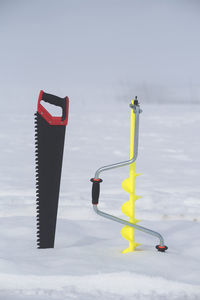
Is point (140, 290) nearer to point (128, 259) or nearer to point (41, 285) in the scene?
point (128, 259)

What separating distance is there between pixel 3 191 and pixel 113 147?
2.21 meters

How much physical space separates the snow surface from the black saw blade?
0.18 m

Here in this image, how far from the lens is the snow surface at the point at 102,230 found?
5.54 ft

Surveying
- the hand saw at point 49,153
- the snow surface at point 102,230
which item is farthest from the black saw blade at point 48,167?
the snow surface at point 102,230

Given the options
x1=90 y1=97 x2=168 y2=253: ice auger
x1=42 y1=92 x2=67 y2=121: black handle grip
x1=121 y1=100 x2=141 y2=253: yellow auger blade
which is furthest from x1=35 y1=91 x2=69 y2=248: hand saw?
x1=121 y1=100 x2=141 y2=253: yellow auger blade

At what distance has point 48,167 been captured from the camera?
6.32ft

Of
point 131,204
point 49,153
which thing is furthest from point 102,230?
point 49,153

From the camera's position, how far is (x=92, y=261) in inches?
74.3

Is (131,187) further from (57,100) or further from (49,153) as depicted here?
(57,100)

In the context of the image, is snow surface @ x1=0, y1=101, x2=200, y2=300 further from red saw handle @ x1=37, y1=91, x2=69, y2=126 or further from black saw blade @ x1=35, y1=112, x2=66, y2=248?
red saw handle @ x1=37, y1=91, x2=69, y2=126

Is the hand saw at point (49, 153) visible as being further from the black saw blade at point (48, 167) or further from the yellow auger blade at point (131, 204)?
the yellow auger blade at point (131, 204)

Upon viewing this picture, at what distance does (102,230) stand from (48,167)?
68 centimetres

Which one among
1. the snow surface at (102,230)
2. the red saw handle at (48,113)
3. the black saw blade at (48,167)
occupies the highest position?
the red saw handle at (48,113)

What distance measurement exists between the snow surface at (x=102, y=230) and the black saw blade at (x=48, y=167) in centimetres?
18
